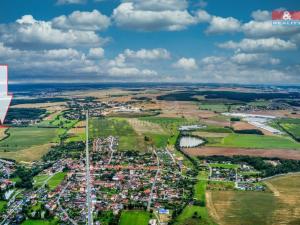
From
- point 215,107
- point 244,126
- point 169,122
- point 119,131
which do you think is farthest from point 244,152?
point 215,107

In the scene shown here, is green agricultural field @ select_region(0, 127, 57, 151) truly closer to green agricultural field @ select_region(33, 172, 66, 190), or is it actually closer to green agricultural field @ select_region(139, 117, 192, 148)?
green agricultural field @ select_region(33, 172, 66, 190)

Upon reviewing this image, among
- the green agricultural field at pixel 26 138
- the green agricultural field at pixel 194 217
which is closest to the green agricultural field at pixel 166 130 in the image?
the green agricultural field at pixel 26 138

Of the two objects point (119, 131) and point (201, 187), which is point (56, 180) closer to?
point (201, 187)

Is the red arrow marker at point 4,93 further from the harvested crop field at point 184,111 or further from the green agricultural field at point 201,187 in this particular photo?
the harvested crop field at point 184,111

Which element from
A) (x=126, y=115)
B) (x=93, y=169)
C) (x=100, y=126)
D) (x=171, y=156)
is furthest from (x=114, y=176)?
(x=126, y=115)

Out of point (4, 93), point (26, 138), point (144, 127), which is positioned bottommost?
point (26, 138)

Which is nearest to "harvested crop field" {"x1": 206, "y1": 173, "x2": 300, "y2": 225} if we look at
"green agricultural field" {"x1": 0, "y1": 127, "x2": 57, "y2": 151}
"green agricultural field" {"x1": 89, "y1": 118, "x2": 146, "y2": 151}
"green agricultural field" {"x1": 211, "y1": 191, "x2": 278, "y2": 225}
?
"green agricultural field" {"x1": 211, "y1": 191, "x2": 278, "y2": 225}

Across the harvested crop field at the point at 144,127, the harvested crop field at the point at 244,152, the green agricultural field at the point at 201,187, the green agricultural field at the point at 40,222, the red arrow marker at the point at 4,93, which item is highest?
the red arrow marker at the point at 4,93
